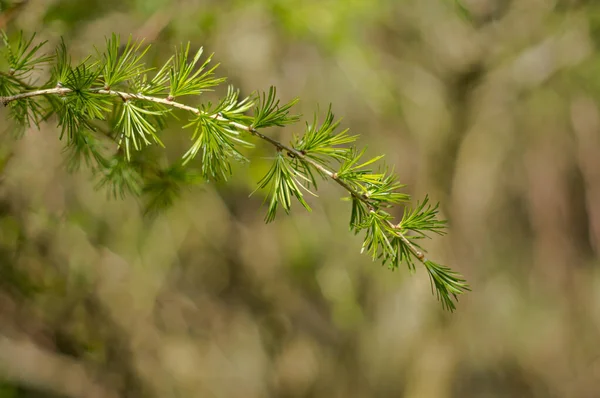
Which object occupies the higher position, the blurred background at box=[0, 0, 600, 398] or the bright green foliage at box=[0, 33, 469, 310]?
the blurred background at box=[0, 0, 600, 398]

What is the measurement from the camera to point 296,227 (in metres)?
2.03

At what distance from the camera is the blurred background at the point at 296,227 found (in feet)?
4.40

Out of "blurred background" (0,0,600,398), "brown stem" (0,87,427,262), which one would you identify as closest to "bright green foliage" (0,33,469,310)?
"brown stem" (0,87,427,262)

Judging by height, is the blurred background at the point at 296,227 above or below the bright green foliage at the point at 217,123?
above

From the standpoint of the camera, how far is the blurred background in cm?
134

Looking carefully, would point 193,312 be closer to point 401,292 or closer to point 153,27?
point 401,292

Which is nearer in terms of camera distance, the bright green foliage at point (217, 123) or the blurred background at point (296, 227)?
the bright green foliage at point (217, 123)

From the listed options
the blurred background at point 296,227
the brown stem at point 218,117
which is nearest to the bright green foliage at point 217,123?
the brown stem at point 218,117

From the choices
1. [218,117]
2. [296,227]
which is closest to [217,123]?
[218,117]

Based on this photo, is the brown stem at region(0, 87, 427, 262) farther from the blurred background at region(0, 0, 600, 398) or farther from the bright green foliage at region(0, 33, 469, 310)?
the blurred background at region(0, 0, 600, 398)

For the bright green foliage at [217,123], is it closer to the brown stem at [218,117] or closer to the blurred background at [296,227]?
the brown stem at [218,117]

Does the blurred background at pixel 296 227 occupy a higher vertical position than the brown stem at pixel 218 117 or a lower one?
higher

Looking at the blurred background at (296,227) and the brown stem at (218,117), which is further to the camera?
the blurred background at (296,227)

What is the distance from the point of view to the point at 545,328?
3104 mm
